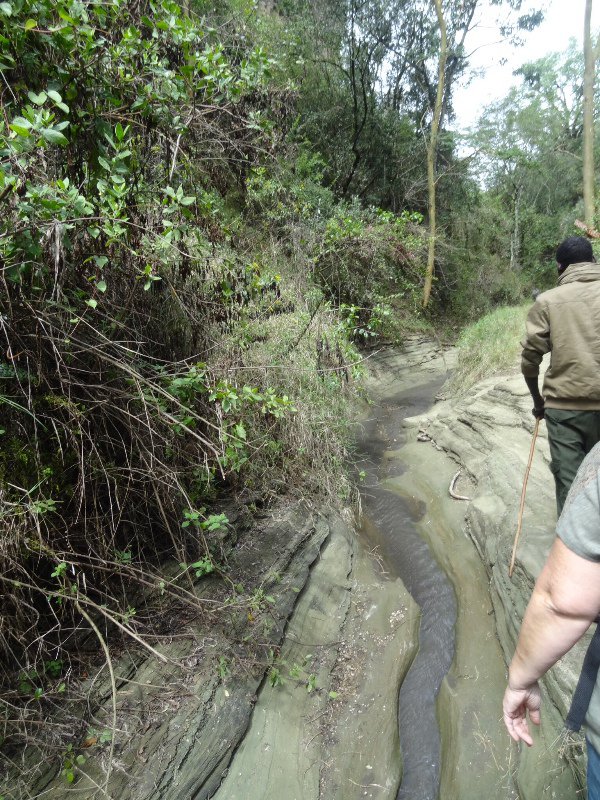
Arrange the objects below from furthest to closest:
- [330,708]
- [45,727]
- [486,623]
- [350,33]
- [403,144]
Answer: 1. [403,144]
2. [350,33]
3. [486,623]
4. [330,708]
5. [45,727]

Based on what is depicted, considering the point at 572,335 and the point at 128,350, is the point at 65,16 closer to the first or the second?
the point at 128,350

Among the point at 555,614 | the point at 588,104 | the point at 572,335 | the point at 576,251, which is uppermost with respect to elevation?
the point at 588,104

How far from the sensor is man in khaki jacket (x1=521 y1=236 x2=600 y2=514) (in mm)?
2875

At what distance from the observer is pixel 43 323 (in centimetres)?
211

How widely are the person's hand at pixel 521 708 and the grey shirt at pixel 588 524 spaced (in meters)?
0.19

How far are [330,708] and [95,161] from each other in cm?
366

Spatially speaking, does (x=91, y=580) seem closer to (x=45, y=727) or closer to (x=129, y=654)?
(x=129, y=654)

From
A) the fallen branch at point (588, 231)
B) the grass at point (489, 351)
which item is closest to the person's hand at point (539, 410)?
the fallen branch at point (588, 231)

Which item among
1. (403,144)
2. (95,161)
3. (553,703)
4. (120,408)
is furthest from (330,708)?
(403,144)

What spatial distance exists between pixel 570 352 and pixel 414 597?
8.24ft

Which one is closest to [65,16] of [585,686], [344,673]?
[585,686]

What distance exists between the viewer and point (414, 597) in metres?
4.05

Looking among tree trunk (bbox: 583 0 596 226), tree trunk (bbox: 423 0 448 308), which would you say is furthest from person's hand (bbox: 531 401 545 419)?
tree trunk (bbox: 423 0 448 308)

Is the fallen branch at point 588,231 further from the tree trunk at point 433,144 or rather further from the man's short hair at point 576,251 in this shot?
the tree trunk at point 433,144
